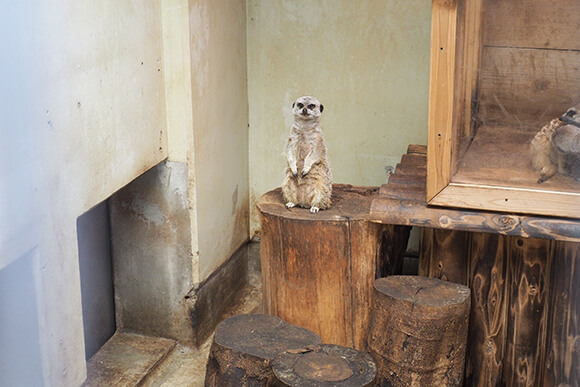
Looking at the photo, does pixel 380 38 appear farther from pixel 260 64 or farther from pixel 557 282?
pixel 557 282

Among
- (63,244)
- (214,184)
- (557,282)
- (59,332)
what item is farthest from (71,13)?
(557,282)

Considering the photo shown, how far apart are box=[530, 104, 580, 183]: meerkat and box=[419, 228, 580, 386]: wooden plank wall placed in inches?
14.8

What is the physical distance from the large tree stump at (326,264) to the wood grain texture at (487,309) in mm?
516

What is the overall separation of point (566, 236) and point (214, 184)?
7.68ft

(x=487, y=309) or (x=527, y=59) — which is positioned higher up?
(x=527, y=59)

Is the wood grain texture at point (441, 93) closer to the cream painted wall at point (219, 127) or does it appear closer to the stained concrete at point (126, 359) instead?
the cream painted wall at point (219, 127)

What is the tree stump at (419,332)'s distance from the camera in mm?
3695

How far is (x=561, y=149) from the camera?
3674mm

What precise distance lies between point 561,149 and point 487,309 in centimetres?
94

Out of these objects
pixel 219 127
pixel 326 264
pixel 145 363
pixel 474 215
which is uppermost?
pixel 219 127

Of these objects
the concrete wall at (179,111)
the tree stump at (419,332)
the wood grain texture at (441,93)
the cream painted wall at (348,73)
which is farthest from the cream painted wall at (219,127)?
the wood grain texture at (441,93)

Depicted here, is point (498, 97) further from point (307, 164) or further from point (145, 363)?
point (145, 363)

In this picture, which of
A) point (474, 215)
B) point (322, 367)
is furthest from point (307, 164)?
point (322, 367)

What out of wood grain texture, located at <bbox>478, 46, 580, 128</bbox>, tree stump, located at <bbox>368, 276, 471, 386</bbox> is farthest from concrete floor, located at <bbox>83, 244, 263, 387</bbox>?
wood grain texture, located at <bbox>478, 46, 580, 128</bbox>
